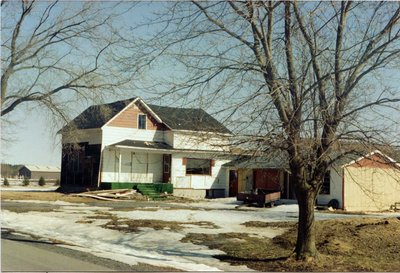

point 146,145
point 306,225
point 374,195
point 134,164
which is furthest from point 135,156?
point 306,225

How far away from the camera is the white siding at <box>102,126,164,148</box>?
38.5 meters

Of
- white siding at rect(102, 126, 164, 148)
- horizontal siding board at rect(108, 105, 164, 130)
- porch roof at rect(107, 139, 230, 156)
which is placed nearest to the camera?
porch roof at rect(107, 139, 230, 156)

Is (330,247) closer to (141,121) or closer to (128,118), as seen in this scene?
(128,118)

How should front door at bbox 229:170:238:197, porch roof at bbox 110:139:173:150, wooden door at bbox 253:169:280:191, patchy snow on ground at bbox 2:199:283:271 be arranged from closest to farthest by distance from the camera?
patchy snow on ground at bbox 2:199:283:271 → wooden door at bbox 253:169:280:191 → porch roof at bbox 110:139:173:150 → front door at bbox 229:170:238:197

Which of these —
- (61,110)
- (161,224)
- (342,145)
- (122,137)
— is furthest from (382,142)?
(122,137)

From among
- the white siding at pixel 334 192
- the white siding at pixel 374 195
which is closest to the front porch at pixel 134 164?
the white siding at pixel 334 192

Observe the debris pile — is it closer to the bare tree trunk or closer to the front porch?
the front porch

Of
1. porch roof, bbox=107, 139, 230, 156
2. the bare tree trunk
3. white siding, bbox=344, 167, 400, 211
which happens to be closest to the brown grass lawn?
the bare tree trunk

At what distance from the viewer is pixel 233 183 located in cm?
4206

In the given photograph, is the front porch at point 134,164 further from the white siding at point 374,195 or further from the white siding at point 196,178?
the white siding at point 374,195

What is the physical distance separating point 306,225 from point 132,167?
93.8 ft

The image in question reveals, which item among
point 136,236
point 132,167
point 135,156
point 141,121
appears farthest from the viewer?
point 141,121

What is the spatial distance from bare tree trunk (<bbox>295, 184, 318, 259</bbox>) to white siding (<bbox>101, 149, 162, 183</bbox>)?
27583 mm

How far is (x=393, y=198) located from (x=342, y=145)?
2453 centimetres
